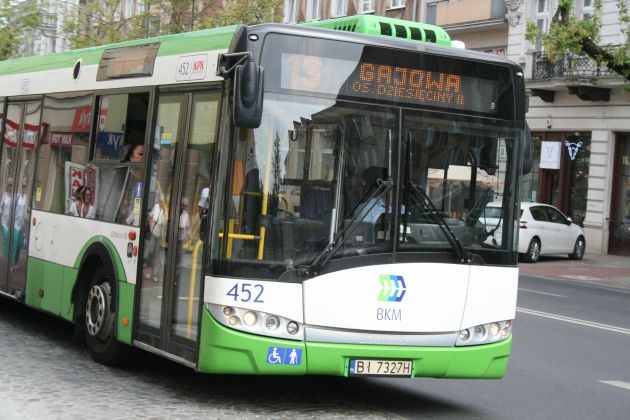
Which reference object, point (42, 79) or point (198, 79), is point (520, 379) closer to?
point (198, 79)

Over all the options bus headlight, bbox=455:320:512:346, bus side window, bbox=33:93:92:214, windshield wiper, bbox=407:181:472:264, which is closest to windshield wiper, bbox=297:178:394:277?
windshield wiper, bbox=407:181:472:264

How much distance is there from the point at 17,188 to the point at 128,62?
2871mm

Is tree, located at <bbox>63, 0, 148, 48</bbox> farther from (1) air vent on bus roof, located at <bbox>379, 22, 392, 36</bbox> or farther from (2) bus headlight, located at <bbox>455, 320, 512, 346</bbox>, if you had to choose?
(2) bus headlight, located at <bbox>455, 320, 512, 346</bbox>

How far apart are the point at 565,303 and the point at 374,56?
38.0ft

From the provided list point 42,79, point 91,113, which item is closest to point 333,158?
point 91,113

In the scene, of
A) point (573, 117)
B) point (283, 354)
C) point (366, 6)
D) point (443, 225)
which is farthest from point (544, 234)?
point (283, 354)

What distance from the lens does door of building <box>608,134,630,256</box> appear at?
3466 centimetres

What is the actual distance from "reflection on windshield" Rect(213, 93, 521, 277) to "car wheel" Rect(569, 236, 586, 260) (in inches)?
964

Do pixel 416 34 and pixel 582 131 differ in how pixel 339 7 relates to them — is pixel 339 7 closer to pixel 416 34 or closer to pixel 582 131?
pixel 582 131

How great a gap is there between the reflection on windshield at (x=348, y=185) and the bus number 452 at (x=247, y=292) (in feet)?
0.35

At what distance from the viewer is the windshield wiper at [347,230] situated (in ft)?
26.0

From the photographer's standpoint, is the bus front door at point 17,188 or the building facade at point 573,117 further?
the building facade at point 573,117

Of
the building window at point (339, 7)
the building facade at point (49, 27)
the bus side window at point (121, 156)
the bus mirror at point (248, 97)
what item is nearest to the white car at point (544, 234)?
the building facade at point (49, 27)

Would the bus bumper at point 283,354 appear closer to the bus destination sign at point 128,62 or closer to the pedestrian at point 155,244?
the pedestrian at point 155,244
